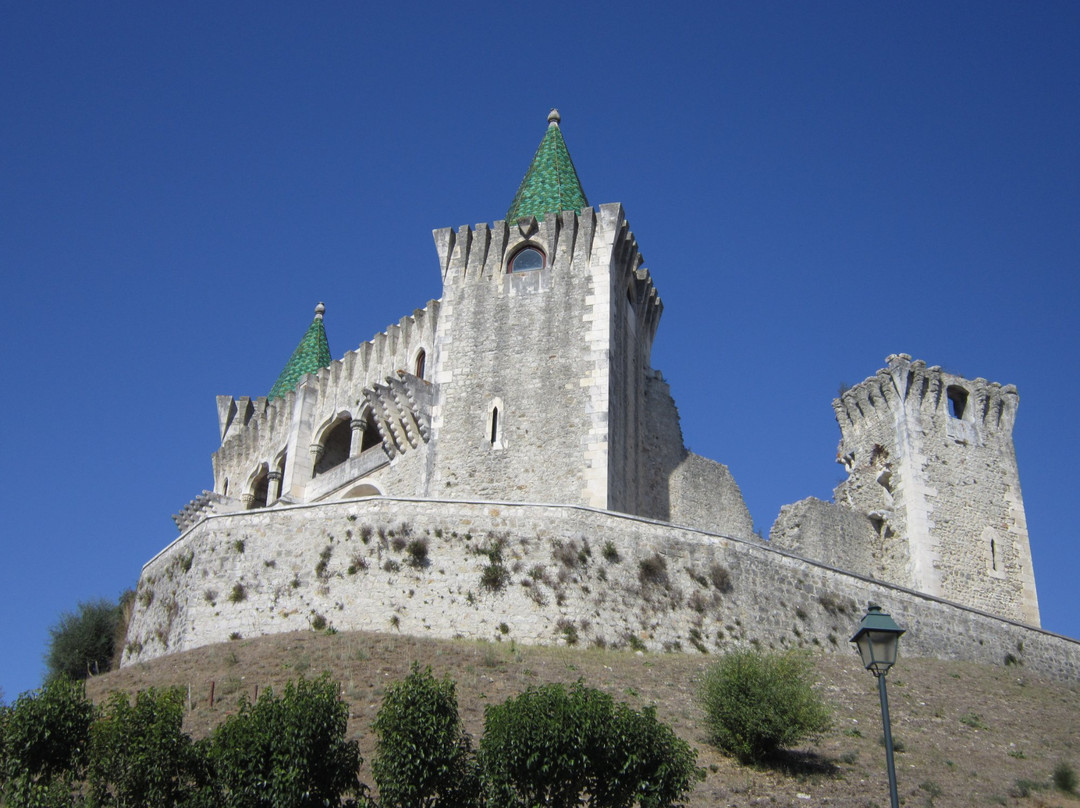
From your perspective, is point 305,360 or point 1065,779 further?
point 305,360

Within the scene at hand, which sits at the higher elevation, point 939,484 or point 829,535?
point 939,484

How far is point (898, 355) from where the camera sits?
39062 mm

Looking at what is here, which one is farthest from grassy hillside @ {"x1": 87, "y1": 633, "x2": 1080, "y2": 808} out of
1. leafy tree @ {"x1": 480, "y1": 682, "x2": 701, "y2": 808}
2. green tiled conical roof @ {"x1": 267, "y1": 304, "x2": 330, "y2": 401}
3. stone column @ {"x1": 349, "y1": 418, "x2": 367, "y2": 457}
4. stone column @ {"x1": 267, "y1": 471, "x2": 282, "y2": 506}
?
green tiled conical roof @ {"x1": 267, "y1": 304, "x2": 330, "y2": 401}

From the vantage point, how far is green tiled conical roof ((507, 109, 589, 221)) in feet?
120

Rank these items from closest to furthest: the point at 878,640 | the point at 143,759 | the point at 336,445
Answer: the point at 878,640 → the point at 143,759 → the point at 336,445

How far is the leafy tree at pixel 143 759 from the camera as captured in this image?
55.7 feet

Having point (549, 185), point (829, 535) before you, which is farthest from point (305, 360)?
point (829, 535)

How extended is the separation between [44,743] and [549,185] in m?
23.3

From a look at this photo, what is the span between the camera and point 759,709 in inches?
800

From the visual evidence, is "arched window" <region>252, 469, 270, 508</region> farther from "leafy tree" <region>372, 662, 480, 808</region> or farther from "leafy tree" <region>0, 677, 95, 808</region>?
"leafy tree" <region>372, 662, 480, 808</region>

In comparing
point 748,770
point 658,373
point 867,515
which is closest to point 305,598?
point 748,770

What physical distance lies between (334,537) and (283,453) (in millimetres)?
16109

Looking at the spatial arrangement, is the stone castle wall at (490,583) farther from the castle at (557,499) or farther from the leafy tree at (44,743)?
the leafy tree at (44,743)

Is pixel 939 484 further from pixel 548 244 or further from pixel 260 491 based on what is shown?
pixel 260 491
